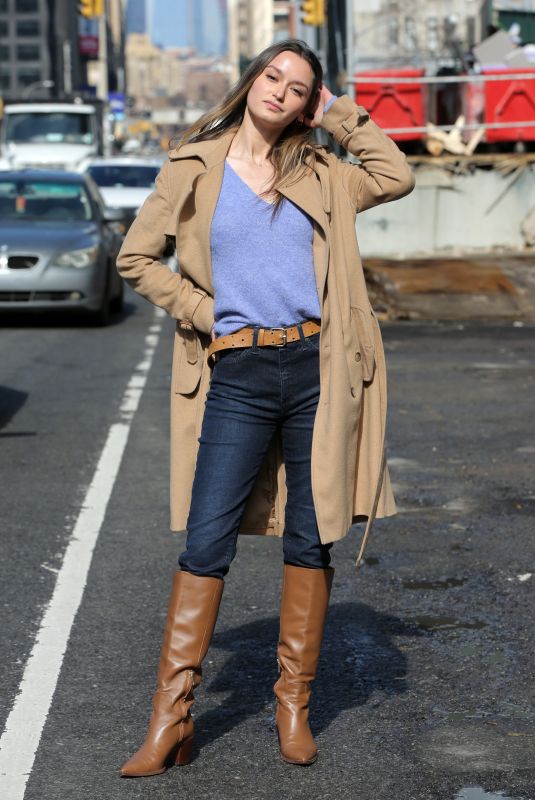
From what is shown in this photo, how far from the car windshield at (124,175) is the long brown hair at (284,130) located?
24884 millimetres

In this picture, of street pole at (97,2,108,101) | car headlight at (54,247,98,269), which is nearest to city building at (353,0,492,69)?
car headlight at (54,247,98,269)

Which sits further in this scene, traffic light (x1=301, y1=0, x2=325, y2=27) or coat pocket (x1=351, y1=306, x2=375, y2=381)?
traffic light (x1=301, y1=0, x2=325, y2=27)

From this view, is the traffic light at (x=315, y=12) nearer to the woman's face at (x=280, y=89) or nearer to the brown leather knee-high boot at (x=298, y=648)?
the woman's face at (x=280, y=89)

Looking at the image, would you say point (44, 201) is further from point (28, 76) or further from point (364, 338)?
point (28, 76)

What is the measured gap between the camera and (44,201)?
18.6 m

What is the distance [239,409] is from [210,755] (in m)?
0.95

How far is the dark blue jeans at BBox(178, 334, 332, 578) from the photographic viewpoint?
13.6ft

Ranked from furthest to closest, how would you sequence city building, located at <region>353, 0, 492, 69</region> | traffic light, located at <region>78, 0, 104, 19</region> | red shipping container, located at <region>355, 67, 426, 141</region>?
city building, located at <region>353, 0, 492, 69</region> < traffic light, located at <region>78, 0, 104, 19</region> < red shipping container, located at <region>355, 67, 426, 141</region>

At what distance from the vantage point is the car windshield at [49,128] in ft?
120

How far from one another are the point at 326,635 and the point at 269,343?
1.73 metres

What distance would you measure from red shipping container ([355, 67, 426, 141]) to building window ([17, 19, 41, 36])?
133907 mm

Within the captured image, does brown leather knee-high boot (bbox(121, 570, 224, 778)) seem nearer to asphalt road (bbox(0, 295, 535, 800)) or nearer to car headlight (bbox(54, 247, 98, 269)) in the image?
asphalt road (bbox(0, 295, 535, 800))

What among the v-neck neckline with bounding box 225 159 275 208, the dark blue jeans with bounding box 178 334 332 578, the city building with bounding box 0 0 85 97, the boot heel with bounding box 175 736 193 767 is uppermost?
the v-neck neckline with bounding box 225 159 275 208

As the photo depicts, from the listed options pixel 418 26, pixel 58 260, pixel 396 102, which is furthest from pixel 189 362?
pixel 418 26
